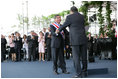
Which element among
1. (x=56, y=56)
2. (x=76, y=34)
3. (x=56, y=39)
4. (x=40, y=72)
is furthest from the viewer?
(x=40, y=72)

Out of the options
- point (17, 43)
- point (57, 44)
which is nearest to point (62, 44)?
point (57, 44)

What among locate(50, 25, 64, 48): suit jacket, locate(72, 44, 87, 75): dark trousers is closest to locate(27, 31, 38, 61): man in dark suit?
locate(50, 25, 64, 48): suit jacket

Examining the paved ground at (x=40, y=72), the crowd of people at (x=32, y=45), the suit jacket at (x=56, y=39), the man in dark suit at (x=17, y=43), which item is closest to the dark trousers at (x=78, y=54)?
the paved ground at (x=40, y=72)

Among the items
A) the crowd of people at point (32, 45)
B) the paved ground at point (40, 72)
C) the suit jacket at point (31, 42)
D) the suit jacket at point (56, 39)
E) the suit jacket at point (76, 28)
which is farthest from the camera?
the suit jacket at point (31, 42)

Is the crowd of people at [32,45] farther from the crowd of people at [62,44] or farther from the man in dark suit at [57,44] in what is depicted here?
the man in dark suit at [57,44]

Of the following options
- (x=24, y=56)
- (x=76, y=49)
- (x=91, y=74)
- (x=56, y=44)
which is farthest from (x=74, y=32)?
(x=24, y=56)

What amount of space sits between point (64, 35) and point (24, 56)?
500 centimetres

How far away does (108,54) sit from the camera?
8.33m

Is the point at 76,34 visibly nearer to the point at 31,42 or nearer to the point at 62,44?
the point at 62,44

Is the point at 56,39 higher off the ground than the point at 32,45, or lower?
higher

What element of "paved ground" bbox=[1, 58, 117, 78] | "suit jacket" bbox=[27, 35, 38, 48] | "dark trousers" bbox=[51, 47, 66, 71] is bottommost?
"paved ground" bbox=[1, 58, 117, 78]

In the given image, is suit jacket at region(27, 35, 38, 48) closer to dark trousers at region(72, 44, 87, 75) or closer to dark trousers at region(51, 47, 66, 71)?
dark trousers at region(51, 47, 66, 71)

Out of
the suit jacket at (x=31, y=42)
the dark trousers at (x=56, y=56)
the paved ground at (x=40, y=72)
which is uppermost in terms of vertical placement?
the suit jacket at (x=31, y=42)

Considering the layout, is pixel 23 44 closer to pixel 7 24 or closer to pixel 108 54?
pixel 108 54
